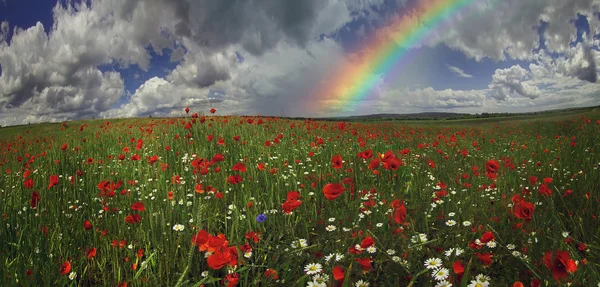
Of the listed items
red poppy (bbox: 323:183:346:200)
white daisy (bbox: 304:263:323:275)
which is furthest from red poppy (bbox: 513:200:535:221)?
white daisy (bbox: 304:263:323:275)

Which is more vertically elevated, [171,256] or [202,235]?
[202,235]

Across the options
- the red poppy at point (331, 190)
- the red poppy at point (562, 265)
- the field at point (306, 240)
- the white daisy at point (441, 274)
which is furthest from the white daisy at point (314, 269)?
the red poppy at point (562, 265)

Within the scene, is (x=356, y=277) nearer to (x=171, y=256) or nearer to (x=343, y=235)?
(x=343, y=235)

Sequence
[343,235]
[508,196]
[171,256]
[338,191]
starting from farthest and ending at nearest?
[508,196]
[343,235]
[171,256]
[338,191]

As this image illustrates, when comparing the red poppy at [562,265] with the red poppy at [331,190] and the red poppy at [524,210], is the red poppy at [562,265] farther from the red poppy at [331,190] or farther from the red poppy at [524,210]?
the red poppy at [331,190]

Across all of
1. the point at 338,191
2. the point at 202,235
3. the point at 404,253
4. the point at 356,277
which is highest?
the point at 338,191

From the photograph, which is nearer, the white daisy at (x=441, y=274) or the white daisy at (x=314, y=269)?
the white daisy at (x=441, y=274)

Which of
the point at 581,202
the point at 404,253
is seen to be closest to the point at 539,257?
the point at 404,253

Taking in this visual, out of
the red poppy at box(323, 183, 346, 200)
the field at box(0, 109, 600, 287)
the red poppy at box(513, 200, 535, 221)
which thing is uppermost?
the red poppy at box(323, 183, 346, 200)

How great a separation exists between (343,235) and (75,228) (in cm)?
294

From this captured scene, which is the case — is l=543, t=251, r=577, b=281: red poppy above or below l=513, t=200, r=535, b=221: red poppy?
below

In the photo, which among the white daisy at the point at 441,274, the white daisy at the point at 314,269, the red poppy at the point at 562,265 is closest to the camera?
the red poppy at the point at 562,265

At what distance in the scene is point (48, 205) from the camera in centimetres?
367

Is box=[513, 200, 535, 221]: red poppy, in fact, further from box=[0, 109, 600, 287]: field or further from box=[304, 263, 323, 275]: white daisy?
box=[304, 263, 323, 275]: white daisy
